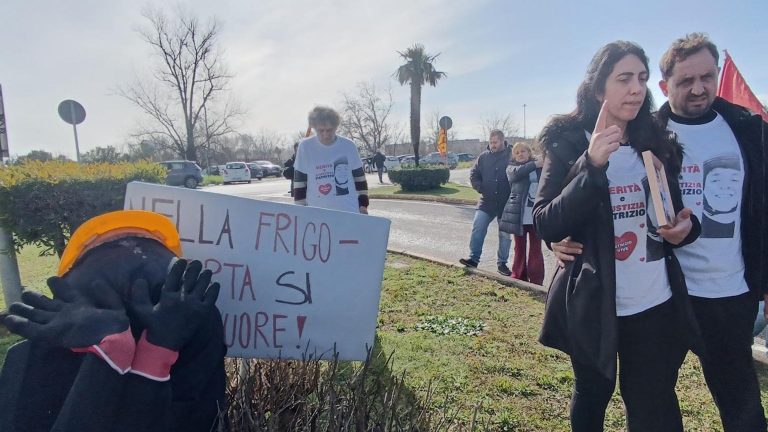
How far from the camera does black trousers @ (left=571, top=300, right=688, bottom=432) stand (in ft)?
5.69

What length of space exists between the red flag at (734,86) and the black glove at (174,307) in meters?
3.28

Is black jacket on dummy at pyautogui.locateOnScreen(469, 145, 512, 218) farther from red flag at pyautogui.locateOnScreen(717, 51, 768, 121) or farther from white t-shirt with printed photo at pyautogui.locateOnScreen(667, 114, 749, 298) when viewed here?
white t-shirt with printed photo at pyautogui.locateOnScreen(667, 114, 749, 298)

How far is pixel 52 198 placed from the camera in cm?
438

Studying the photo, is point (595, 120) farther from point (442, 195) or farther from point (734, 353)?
point (442, 195)

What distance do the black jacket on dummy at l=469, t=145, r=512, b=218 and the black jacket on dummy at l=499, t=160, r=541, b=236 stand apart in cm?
47

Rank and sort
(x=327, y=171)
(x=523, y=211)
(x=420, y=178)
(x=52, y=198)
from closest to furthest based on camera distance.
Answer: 1. (x=327, y=171)
2. (x=52, y=198)
3. (x=523, y=211)
4. (x=420, y=178)

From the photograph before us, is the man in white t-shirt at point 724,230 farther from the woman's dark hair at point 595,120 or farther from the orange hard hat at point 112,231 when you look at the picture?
the orange hard hat at point 112,231

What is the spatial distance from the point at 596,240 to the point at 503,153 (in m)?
4.13

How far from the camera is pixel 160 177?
5.78 m

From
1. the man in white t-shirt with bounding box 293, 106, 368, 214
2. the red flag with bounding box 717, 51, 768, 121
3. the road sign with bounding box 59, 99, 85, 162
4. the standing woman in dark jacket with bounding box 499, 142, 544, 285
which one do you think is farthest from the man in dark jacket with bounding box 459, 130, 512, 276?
the road sign with bounding box 59, 99, 85, 162

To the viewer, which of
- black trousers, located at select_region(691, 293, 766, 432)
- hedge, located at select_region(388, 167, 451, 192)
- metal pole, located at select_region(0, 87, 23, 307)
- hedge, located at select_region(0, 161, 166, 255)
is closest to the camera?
black trousers, located at select_region(691, 293, 766, 432)

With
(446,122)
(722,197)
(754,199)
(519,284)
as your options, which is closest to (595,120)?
(722,197)

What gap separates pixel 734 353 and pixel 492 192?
3.95m

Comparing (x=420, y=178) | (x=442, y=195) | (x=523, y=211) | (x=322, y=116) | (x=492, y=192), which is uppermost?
(x=322, y=116)
